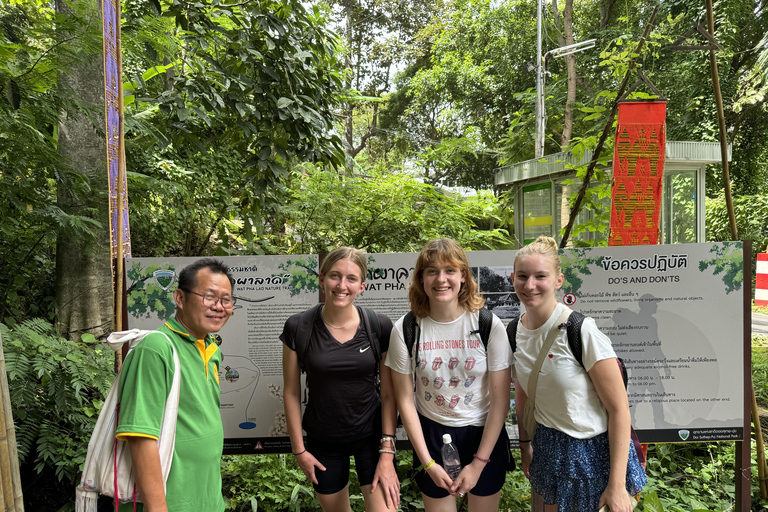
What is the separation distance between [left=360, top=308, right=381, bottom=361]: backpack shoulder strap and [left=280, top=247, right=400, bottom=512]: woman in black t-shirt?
11mm

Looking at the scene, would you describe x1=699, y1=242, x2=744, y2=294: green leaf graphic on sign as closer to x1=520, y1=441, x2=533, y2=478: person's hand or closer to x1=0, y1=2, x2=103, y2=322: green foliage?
x1=520, y1=441, x2=533, y2=478: person's hand

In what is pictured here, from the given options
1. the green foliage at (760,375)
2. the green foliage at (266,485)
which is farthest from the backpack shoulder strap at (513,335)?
the green foliage at (760,375)

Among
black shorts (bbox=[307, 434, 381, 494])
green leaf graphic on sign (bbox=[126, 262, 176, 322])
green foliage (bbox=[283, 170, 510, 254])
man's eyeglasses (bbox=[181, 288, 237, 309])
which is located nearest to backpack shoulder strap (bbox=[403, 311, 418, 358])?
black shorts (bbox=[307, 434, 381, 494])

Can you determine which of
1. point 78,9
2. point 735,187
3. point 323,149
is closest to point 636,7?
point 735,187

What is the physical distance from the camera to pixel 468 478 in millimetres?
2160

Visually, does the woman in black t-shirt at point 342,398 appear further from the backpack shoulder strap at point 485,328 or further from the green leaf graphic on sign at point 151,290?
the green leaf graphic on sign at point 151,290

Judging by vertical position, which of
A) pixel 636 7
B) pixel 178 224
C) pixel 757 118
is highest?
pixel 636 7

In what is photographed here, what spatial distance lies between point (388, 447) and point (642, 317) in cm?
176

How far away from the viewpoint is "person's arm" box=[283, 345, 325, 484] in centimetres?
232

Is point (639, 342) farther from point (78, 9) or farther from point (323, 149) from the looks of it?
point (78, 9)

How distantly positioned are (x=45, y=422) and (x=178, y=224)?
337 cm

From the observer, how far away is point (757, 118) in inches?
589

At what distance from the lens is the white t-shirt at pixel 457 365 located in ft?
7.27

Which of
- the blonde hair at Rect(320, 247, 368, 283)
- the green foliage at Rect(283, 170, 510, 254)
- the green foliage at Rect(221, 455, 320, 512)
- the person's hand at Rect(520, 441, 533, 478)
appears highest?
the green foliage at Rect(283, 170, 510, 254)
